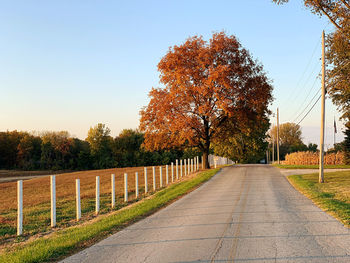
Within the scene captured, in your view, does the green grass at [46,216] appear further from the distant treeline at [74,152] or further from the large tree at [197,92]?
the distant treeline at [74,152]

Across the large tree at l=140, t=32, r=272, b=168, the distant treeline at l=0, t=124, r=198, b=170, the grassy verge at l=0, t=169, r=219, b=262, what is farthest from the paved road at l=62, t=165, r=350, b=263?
the distant treeline at l=0, t=124, r=198, b=170

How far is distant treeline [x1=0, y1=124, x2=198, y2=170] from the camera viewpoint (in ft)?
260

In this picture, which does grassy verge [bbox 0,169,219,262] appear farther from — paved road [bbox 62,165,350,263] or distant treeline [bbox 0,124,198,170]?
distant treeline [bbox 0,124,198,170]

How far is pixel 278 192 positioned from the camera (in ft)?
55.5

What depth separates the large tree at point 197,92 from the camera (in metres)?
30.9

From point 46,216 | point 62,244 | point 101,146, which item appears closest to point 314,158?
point 46,216

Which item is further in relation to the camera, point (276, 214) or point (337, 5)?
point (337, 5)

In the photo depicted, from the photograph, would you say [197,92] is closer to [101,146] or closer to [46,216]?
[46,216]

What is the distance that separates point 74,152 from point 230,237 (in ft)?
266

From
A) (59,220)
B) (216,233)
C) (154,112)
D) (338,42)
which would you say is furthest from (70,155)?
(216,233)

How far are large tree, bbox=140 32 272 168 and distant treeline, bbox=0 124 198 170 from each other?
148 ft

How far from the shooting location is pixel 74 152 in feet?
278

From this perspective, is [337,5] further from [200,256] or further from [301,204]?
[200,256]

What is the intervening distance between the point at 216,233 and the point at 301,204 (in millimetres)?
6229
